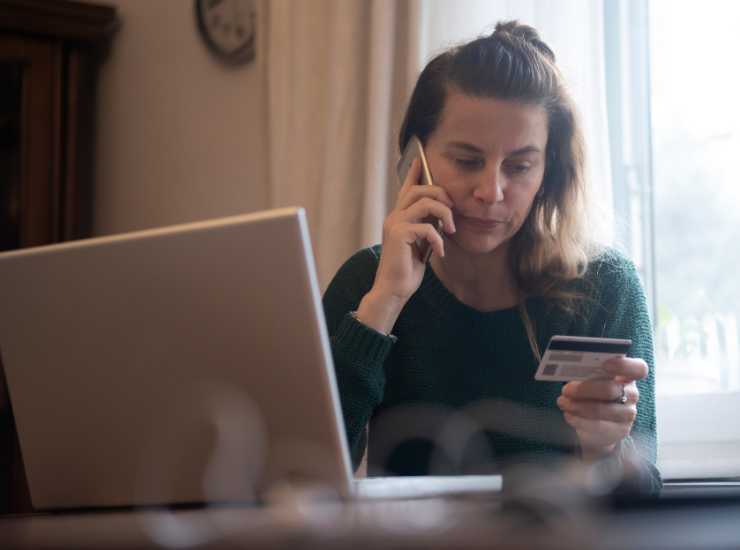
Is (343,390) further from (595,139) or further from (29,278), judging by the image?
(595,139)

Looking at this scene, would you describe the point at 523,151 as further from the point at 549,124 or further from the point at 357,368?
the point at 357,368

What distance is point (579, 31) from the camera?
5.34 feet

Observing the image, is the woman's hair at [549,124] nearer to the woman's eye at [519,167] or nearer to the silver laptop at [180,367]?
the woman's eye at [519,167]

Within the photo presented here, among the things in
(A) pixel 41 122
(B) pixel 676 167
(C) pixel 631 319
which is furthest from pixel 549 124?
(A) pixel 41 122

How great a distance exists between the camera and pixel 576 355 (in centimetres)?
93

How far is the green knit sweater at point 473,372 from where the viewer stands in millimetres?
1359

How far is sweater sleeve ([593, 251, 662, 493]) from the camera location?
4.21ft

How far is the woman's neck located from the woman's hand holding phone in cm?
13

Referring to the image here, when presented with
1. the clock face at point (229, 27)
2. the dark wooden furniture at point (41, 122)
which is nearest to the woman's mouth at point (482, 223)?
the clock face at point (229, 27)

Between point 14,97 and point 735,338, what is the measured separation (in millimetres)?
1777

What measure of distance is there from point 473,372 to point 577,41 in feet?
2.01

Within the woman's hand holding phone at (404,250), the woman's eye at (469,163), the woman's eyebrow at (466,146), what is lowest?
the woman's hand holding phone at (404,250)

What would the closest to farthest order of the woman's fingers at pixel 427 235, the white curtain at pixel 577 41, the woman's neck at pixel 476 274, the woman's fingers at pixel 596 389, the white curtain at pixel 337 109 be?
the woman's fingers at pixel 596 389 → the woman's fingers at pixel 427 235 → the woman's neck at pixel 476 274 → the white curtain at pixel 577 41 → the white curtain at pixel 337 109

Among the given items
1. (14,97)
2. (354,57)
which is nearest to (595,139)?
(354,57)
